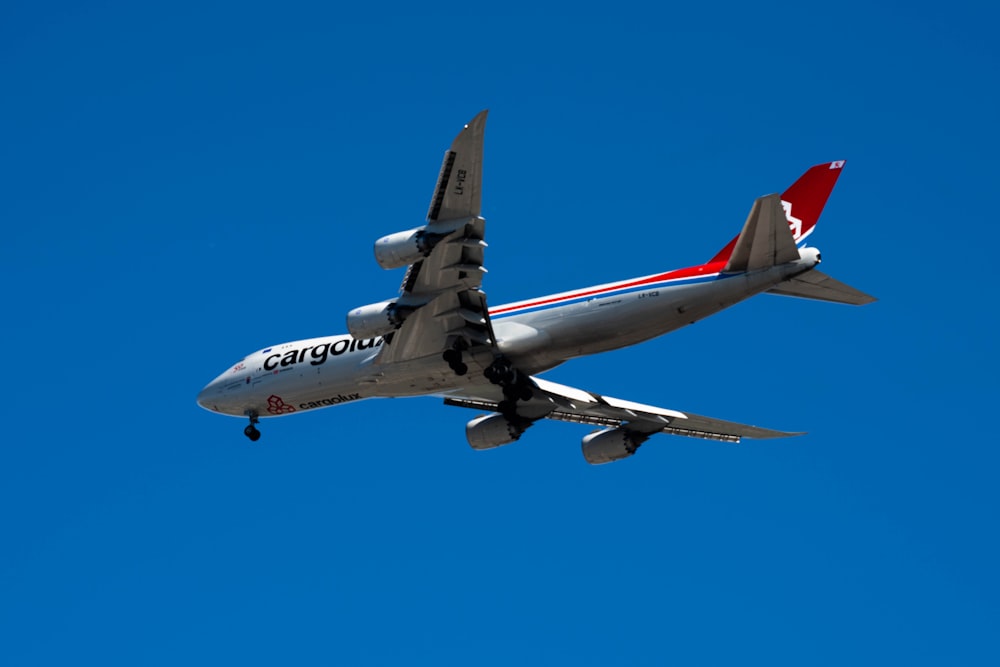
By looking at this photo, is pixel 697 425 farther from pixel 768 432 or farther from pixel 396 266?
pixel 396 266

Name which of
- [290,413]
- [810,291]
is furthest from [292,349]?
[810,291]

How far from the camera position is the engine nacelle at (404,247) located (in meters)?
32.6

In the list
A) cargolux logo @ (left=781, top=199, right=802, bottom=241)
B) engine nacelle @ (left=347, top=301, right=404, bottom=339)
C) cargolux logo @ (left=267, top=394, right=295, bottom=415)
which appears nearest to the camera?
engine nacelle @ (left=347, top=301, right=404, bottom=339)

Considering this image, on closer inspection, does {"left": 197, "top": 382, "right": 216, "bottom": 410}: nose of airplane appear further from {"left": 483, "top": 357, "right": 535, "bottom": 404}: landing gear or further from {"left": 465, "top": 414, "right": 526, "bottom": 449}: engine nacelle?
{"left": 483, "top": 357, "right": 535, "bottom": 404}: landing gear

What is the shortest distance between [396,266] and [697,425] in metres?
14.7

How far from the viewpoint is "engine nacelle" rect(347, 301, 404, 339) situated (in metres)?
36.0

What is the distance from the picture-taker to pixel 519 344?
37.5m

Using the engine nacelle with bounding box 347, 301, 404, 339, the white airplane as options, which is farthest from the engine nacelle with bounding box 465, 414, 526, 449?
the engine nacelle with bounding box 347, 301, 404, 339

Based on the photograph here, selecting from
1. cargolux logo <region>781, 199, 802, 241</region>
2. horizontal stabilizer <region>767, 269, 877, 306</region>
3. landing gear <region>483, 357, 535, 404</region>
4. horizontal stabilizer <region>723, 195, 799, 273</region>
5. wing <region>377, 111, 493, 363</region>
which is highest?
cargolux logo <region>781, 199, 802, 241</region>

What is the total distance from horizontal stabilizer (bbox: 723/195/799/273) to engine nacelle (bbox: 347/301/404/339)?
8455mm

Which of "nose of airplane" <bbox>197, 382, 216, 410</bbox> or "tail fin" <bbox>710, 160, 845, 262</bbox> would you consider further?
"nose of airplane" <bbox>197, 382, 216, 410</bbox>

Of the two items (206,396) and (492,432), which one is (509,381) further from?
(206,396)

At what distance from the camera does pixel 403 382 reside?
38.7 m

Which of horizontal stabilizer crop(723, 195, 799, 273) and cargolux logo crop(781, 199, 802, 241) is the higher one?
cargolux logo crop(781, 199, 802, 241)
